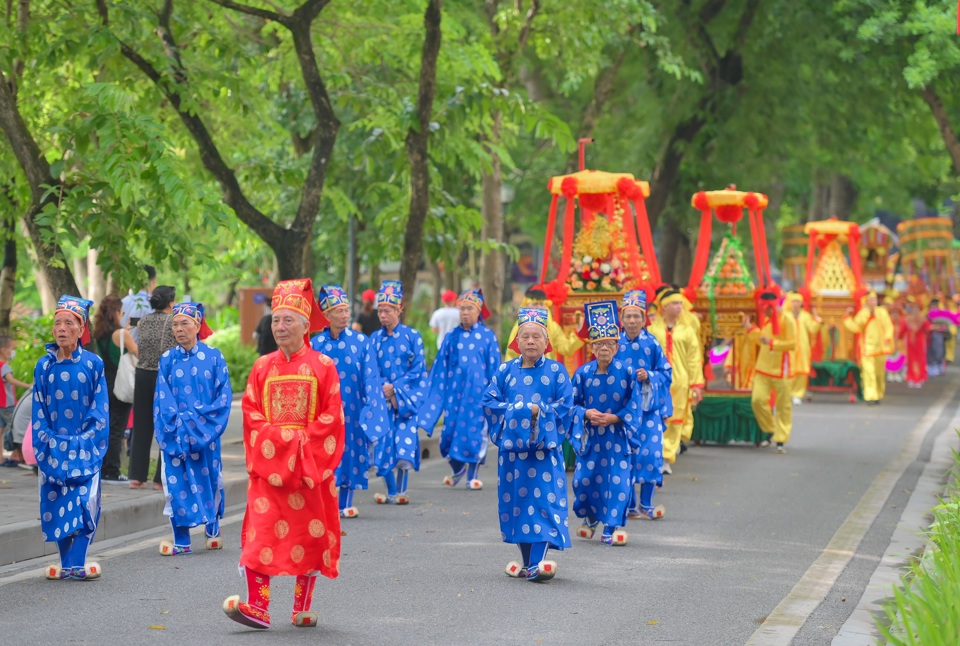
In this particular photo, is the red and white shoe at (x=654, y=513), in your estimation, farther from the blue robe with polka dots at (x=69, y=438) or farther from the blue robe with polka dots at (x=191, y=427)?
the blue robe with polka dots at (x=69, y=438)

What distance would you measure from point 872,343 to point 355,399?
15159 mm

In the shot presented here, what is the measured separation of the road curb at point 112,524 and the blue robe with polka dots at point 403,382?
52.3 inches

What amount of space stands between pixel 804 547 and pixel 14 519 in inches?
208

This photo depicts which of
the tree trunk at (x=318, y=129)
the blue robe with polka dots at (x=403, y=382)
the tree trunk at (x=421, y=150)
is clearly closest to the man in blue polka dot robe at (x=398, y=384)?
the blue robe with polka dots at (x=403, y=382)

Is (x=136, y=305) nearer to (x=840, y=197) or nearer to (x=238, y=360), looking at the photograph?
(x=238, y=360)

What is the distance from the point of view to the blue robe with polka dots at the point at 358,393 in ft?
38.4

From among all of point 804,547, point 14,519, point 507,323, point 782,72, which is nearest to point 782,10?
point 782,72

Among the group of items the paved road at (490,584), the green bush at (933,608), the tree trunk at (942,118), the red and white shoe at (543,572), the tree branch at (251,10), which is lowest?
the paved road at (490,584)

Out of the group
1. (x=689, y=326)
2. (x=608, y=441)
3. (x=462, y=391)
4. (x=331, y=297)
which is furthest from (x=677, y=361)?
(x=608, y=441)

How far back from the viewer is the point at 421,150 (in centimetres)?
1583

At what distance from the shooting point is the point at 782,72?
25.9 metres

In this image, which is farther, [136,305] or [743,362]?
[743,362]

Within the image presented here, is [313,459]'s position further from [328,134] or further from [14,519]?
[328,134]

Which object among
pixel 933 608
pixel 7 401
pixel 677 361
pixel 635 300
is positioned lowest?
pixel 933 608
